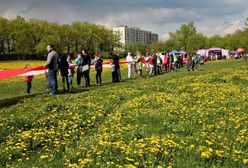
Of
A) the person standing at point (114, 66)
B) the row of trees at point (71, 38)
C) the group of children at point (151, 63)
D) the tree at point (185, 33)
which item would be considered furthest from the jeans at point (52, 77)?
the tree at point (185, 33)

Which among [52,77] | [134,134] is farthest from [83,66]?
[134,134]

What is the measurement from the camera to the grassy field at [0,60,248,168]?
6.94 meters

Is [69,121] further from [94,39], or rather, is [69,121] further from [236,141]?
[94,39]

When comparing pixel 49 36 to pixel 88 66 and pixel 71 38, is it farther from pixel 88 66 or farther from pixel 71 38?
pixel 88 66

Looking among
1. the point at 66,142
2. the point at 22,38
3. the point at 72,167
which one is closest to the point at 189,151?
the point at 72,167

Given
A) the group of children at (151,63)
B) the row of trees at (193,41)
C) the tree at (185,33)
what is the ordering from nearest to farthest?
the group of children at (151,63) < the row of trees at (193,41) < the tree at (185,33)

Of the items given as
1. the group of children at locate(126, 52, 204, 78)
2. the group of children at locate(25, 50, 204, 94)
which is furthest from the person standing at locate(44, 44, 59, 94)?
the group of children at locate(126, 52, 204, 78)

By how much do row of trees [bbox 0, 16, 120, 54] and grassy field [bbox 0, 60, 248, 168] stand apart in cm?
11308

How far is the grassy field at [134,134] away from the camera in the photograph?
22.8 feet

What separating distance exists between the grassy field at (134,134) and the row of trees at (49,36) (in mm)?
113085

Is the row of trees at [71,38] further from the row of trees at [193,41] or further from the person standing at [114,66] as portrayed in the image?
the person standing at [114,66]

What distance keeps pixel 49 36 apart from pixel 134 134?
404 feet

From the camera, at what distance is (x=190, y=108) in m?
12.4

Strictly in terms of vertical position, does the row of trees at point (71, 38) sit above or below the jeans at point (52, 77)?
above
